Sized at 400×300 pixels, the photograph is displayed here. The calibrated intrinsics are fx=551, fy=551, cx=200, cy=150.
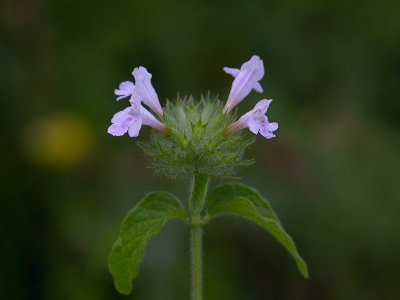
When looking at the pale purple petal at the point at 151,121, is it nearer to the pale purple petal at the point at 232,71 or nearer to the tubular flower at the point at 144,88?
the tubular flower at the point at 144,88

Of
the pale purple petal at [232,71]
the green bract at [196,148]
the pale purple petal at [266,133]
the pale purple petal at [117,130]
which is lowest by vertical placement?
the green bract at [196,148]

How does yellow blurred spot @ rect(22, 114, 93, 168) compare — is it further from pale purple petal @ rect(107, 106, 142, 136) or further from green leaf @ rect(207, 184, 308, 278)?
pale purple petal @ rect(107, 106, 142, 136)

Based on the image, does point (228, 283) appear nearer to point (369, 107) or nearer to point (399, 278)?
point (399, 278)

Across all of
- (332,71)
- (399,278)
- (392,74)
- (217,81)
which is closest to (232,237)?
(399,278)

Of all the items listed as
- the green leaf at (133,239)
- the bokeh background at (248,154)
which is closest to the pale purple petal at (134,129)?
the green leaf at (133,239)

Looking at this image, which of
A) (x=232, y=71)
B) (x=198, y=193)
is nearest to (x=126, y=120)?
(x=198, y=193)

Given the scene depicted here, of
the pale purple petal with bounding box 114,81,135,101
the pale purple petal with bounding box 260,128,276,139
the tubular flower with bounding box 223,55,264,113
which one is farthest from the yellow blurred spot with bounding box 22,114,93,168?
the pale purple petal with bounding box 260,128,276,139

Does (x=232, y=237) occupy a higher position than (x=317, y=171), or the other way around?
(x=317, y=171)

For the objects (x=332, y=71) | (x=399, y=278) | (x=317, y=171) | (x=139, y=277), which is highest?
(x=332, y=71)

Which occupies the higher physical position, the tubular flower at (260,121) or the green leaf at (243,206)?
the tubular flower at (260,121)
